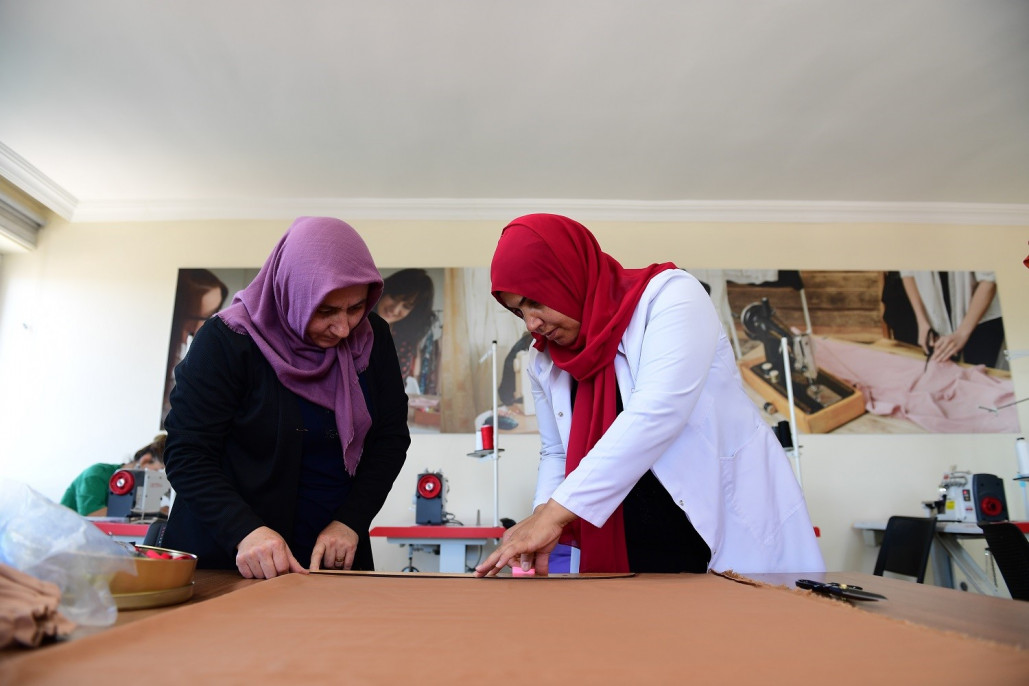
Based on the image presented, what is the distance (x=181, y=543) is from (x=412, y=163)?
3.31 meters

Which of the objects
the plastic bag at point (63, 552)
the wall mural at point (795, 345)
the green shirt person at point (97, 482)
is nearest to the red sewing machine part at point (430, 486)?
the wall mural at point (795, 345)

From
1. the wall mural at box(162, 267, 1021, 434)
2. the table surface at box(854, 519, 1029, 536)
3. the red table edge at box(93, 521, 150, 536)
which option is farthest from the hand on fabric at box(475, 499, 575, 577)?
the wall mural at box(162, 267, 1021, 434)

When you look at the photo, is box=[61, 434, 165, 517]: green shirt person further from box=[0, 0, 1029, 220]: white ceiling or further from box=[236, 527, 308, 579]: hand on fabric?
box=[236, 527, 308, 579]: hand on fabric

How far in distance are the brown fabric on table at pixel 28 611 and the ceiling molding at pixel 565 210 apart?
4332mm

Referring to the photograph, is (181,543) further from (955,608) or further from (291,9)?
(291,9)

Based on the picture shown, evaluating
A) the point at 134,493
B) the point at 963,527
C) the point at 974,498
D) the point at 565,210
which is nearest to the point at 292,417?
the point at 134,493

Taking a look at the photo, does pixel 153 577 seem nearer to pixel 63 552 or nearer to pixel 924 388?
pixel 63 552

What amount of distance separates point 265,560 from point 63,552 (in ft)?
1.64

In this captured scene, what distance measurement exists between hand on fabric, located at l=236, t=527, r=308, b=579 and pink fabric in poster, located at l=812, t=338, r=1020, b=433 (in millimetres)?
4088

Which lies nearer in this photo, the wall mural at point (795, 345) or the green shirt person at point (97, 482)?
the green shirt person at point (97, 482)

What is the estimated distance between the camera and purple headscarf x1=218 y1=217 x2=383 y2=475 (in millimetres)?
1392

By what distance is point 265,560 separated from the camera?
1.05 metres

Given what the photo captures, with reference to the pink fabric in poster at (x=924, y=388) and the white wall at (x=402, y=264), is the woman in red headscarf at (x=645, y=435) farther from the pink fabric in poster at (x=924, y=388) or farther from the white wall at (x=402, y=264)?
the pink fabric in poster at (x=924, y=388)

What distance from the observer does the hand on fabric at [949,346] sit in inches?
175
